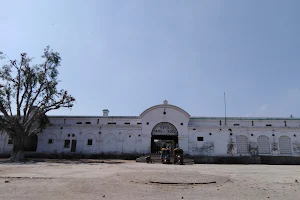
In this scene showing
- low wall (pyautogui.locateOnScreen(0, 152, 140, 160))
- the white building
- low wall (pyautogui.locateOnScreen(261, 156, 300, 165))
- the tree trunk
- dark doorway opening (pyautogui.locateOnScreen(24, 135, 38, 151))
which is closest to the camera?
the tree trunk

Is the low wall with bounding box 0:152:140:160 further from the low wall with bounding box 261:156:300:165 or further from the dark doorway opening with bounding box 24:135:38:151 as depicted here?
the low wall with bounding box 261:156:300:165

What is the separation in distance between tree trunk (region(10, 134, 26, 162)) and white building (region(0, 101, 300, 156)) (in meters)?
5.85

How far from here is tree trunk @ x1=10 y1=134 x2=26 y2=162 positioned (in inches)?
979

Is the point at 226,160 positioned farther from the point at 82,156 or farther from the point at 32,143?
the point at 32,143

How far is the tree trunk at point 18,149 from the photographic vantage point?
24875 millimetres

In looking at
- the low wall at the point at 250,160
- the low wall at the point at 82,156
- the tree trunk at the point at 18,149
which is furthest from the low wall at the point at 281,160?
the tree trunk at the point at 18,149

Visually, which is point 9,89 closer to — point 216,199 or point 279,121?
point 216,199

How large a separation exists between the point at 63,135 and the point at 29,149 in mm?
5588

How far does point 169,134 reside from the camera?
31.0 meters

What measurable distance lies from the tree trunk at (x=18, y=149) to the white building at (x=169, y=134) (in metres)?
5.85

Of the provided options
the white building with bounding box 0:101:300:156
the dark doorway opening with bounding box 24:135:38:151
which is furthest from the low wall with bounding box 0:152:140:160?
the dark doorway opening with bounding box 24:135:38:151

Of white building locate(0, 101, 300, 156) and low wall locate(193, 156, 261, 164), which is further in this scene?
white building locate(0, 101, 300, 156)

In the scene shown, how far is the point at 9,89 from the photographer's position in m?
26.3

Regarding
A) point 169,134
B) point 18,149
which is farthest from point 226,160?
point 18,149
